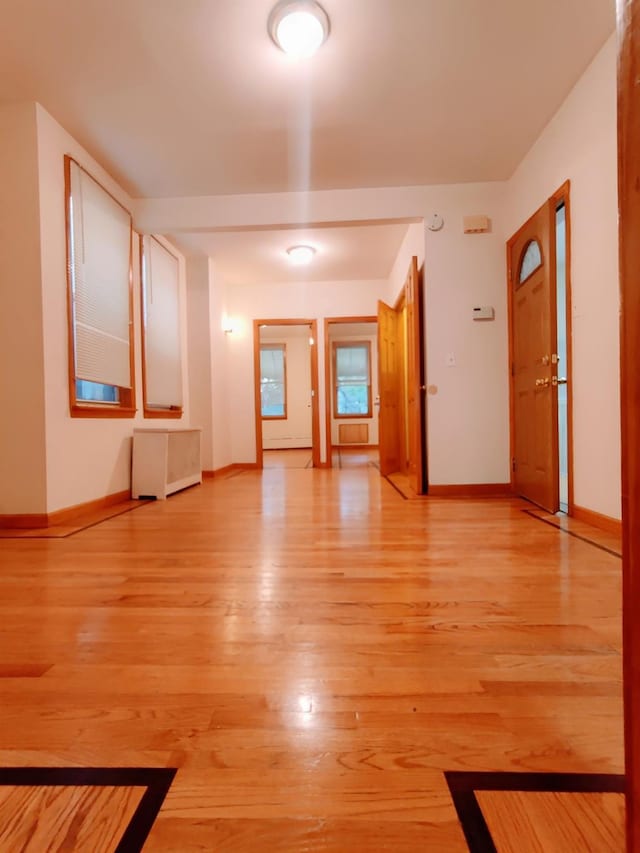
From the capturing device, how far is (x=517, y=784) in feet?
2.29

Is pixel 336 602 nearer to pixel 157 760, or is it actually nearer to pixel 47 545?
pixel 157 760

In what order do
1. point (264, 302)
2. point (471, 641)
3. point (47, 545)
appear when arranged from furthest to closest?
point (264, 302), point (47, 545), point (471, 641)

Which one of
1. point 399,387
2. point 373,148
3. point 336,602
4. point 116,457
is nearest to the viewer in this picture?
point 336,602

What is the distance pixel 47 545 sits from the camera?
7.43 ft

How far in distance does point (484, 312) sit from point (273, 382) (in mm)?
6959

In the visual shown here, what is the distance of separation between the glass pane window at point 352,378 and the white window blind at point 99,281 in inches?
250

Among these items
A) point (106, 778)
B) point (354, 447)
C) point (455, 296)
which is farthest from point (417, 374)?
point (354, 447)

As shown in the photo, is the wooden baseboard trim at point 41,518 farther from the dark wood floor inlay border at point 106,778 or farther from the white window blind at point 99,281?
the dark wood floor inlay border at point 106,778

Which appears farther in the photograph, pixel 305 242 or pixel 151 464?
pixel 305 242

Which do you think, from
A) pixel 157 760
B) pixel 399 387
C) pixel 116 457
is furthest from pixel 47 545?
pixel 399 387

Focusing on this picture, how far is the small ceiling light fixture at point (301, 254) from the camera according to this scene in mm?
4841

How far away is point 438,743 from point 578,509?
227 centimetres

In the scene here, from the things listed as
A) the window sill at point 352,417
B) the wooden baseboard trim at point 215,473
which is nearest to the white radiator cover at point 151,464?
the wooden baseboard trim at point 215,473

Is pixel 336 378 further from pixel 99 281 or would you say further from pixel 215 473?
pixel 99 281
